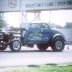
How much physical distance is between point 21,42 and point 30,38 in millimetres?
570

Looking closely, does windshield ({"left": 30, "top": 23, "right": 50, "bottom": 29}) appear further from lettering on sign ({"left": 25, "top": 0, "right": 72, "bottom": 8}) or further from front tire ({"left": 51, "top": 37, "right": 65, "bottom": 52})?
lettering on sign ({"left": 25, "top": 0, "right": 72, "bottom": 8})

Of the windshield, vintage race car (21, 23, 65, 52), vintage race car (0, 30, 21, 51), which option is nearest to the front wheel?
vintage race car (0, 30, 21, 51)

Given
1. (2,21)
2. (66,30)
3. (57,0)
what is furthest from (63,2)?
(2,21)

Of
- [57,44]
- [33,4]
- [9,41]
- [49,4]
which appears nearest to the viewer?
[9,41]

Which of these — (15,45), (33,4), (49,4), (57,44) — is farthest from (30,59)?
(33,4)

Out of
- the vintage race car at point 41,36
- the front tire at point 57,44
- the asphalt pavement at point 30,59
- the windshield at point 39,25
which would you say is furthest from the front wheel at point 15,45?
the front tire at point 57,44

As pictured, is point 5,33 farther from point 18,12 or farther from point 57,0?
point 18,12

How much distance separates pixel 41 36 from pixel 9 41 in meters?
1.94

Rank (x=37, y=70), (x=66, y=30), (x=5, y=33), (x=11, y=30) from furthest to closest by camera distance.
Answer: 1. (x=66, y=30)
2. (x=11, y=30)
3. (x=5, y=33)
4. (x=37, y=70)

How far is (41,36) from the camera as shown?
16891 millimetres

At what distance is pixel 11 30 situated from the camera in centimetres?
1739

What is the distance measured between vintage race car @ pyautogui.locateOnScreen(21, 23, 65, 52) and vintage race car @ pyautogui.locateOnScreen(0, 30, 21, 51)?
786mm

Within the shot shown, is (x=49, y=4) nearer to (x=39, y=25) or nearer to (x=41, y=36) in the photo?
(x=39, y=25)

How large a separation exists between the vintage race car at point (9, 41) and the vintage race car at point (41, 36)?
2.58 feet
